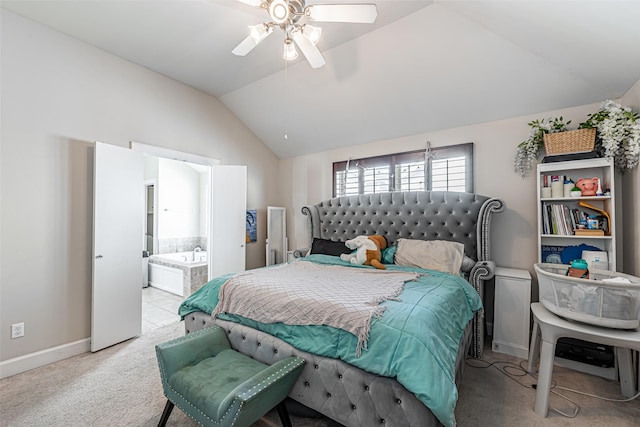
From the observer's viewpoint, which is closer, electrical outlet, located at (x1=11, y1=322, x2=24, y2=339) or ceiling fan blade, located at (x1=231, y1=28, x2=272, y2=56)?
ceiling fan blade, located at (x1=231, y1=28, x2=272, y2=56)

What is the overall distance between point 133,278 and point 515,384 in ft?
12.3

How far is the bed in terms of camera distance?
1.30 m

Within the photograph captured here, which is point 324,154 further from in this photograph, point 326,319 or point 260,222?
point 326,319

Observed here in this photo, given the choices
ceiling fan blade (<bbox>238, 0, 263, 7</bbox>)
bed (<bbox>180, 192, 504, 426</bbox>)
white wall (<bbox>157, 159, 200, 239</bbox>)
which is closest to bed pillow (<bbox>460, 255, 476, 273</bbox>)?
bed (<bbox>180, 192, 504, 426</bbox>)

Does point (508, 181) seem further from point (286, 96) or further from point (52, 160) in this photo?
point (52, 160)

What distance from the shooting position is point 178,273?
15.6 ft

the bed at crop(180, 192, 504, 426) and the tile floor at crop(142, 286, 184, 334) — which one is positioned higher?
the bed at crop(180, 192, 504, 426)

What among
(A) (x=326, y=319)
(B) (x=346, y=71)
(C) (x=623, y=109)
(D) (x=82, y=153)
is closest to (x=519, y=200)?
(C) (x=623, y=109)

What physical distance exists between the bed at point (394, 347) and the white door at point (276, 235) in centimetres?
174

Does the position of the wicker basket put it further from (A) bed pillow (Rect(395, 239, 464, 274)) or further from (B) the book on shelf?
(A) bed pillow (Rect(395, 239, 464, 274))

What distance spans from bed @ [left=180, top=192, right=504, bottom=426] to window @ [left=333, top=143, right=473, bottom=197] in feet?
1.02

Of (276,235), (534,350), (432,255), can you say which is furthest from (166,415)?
(276,235)

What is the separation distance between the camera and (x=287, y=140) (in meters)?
4.54

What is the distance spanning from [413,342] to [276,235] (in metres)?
3.69
